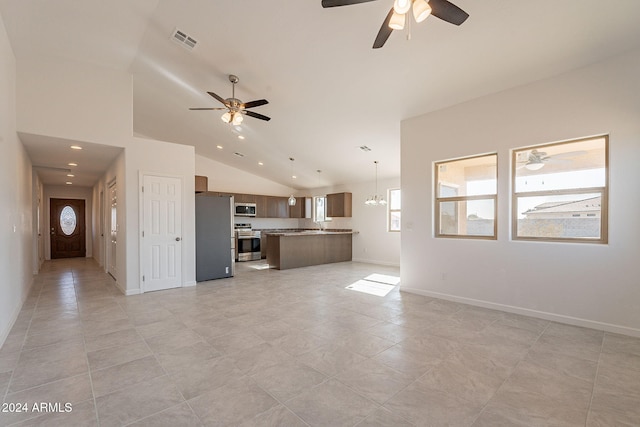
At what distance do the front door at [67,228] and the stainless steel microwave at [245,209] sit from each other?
5527 millimetres

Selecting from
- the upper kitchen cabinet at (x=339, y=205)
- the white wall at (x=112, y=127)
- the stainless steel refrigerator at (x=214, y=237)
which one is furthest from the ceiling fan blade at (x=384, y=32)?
the upper kitchen cabinet at (x=339, y=205)

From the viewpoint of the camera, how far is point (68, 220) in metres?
9.55

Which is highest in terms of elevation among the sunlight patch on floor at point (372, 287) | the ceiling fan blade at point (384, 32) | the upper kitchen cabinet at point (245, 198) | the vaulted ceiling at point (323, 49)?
the vaulted ceiling at point (323, 49)

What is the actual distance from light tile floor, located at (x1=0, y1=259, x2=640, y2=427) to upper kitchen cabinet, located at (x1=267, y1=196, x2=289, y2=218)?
5.92m

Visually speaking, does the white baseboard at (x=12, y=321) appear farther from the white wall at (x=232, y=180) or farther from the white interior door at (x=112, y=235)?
the white wall at (x=232, y=180)

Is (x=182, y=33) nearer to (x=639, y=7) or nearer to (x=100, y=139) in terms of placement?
(x=100, y=139)

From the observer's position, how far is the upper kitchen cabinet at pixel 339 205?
903 cm

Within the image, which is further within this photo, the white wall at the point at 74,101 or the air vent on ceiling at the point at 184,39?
the white wall at the point at 74,101

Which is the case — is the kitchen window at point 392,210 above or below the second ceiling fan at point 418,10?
below

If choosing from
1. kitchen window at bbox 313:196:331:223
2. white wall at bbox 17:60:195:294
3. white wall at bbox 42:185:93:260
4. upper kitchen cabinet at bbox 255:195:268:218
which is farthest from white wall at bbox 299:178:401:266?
white wall at bbox 42:185:93:260

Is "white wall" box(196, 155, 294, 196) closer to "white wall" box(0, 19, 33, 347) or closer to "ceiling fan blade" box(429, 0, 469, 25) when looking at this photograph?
"white wall" box(0, 19, 33, 347)

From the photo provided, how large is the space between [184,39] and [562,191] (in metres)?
5.17

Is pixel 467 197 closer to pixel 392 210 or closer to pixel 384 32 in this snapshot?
pixel 384 32

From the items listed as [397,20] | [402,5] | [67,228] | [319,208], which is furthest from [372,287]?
[67,228]
